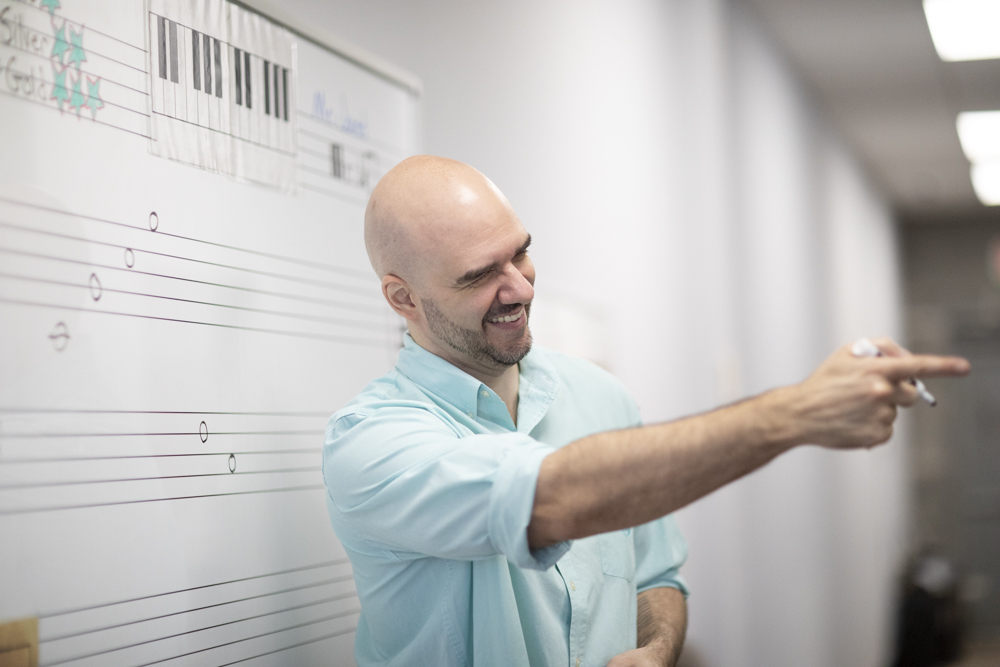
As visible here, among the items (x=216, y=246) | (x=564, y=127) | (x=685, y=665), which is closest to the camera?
(x=216, y=246)

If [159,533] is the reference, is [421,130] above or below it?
above

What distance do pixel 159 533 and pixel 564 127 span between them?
1.38 m

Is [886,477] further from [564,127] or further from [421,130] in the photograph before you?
[421,130]

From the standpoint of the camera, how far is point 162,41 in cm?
94

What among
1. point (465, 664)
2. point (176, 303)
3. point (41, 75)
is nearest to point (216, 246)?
point (176, 303)

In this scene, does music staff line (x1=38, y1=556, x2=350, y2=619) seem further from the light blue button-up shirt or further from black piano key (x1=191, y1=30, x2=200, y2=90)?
black piano key (x1=191, y1=30, x2=200, y2=90)

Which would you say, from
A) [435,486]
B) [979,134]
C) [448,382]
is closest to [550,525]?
[435,486]

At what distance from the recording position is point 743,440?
77 cm

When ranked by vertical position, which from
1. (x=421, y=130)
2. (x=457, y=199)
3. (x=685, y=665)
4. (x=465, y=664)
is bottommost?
(x=685, y=665)

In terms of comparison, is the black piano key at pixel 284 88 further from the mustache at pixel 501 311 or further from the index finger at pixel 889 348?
the index finger at pixel 889 348

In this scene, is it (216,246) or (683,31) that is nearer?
(216,246)

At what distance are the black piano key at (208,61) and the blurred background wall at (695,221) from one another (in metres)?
0.20

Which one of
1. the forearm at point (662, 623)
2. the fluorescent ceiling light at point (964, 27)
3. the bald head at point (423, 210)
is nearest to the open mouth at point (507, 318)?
the bald head at point (423, 210)

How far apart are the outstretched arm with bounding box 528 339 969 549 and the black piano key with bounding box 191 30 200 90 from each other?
616 millimetres
